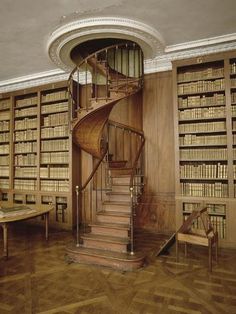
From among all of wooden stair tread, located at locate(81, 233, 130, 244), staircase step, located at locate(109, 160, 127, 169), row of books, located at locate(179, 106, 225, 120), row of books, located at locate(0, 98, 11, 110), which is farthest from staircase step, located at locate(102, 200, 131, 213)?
row of books, located at locate(0, 98, 11, 110)

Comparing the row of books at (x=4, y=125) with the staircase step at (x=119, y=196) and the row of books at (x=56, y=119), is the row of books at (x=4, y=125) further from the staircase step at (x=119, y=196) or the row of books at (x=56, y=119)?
the staircase step at (x=119, y=196)

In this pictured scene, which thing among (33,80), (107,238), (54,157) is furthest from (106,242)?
(33,80)

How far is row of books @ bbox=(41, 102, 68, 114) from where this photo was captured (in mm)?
4926

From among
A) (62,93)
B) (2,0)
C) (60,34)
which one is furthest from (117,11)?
(62,93)

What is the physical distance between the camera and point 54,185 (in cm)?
500

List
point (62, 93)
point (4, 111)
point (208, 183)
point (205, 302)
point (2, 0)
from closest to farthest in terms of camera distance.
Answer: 1. point (205, 302)
2. point (2, 0)
3. point (208, 183)
4. point (62, 93)
5. point (4, 111)

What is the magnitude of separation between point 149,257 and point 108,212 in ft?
2.86

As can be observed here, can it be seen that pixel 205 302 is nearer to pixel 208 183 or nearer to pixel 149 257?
pixel 149 257

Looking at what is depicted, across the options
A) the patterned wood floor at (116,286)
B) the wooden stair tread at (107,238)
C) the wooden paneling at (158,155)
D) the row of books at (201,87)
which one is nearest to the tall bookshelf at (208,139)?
the row of books at (201,87)

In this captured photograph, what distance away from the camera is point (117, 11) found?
309cm

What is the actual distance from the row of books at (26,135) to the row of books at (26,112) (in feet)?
1.16

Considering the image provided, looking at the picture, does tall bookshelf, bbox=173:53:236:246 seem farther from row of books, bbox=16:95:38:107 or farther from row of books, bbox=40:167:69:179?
row of books, bbox=16:95:38:107

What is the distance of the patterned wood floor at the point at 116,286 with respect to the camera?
2.11 metres

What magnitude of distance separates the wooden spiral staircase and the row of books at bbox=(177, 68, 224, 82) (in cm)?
71
